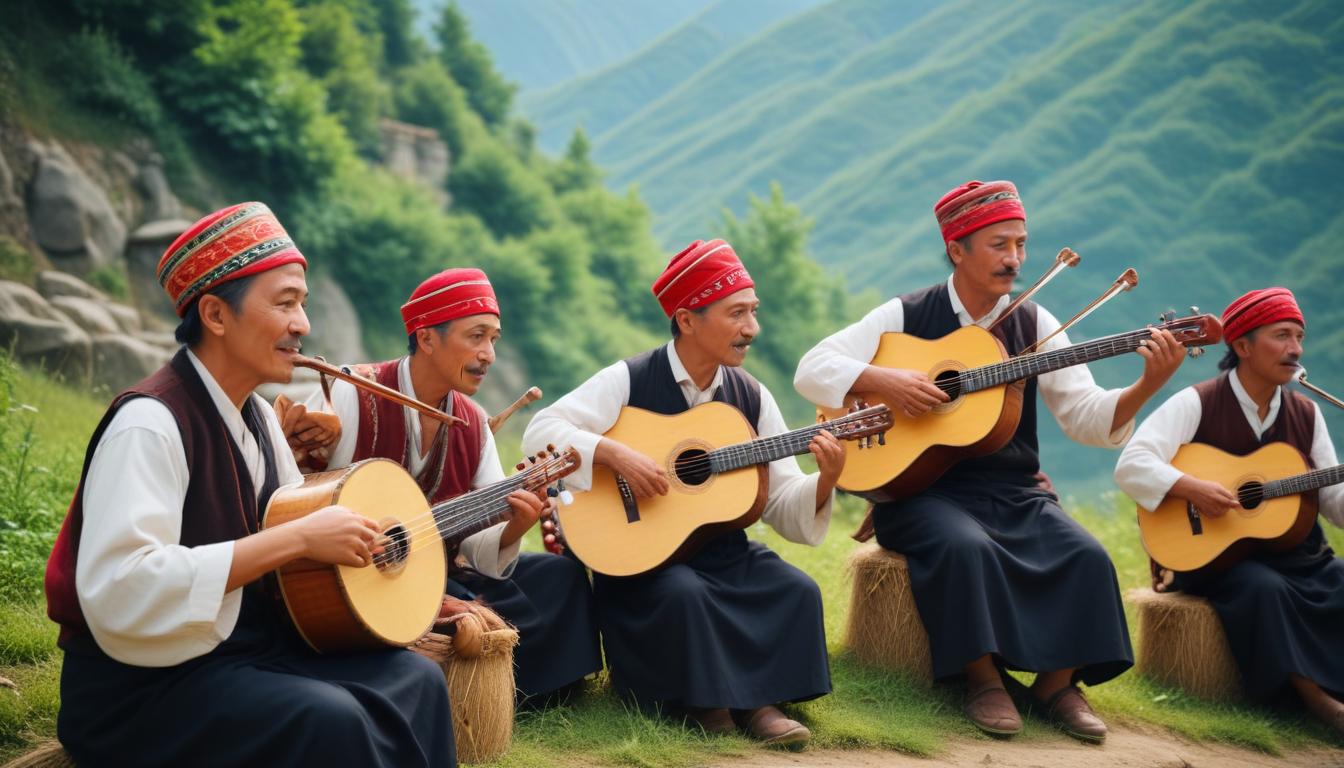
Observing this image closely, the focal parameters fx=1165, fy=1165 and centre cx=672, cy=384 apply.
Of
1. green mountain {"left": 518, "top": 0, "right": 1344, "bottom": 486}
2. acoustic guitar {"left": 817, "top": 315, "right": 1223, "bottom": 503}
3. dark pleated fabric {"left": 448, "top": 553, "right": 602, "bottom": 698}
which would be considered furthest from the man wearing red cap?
green mountain {"left": 518, "top": 0, "right": 1344, "bottom": 486}

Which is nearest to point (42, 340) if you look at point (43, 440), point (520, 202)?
point (43, 440)

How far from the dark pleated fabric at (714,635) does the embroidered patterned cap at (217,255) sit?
2.06m

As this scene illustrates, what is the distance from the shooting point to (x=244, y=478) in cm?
319

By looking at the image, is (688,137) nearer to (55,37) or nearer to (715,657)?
(55,37)

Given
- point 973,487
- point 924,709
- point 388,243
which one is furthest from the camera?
point 388,243

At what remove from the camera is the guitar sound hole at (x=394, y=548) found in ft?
11.0

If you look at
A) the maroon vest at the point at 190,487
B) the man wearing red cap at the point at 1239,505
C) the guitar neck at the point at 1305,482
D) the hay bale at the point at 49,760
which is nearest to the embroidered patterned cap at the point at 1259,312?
the man wearing red cap at the point at 1239,505

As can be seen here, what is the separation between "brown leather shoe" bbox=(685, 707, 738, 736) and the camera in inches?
176

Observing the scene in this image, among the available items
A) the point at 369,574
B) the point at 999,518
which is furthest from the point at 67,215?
the point at 369,574

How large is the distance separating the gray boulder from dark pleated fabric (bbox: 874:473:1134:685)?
42.7 feet

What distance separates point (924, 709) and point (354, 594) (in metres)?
2.72

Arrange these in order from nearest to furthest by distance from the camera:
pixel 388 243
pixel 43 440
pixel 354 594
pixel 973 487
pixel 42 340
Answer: pixel 354 594
pixel 973 487
pixel 43 440
pixel 42 340
pixel 388 243

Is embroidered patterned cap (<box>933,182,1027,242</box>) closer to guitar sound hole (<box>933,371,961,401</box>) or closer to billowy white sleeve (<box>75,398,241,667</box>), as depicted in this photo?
guitar sound hole (<box>933,371,961,401</box>)

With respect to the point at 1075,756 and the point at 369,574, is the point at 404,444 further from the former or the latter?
the point at 1075,756
